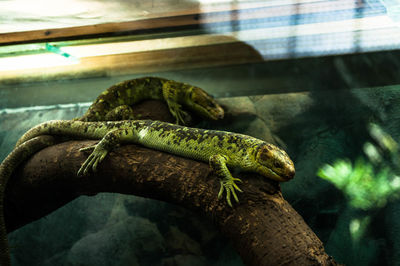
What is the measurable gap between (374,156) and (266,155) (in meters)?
1.82

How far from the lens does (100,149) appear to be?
109 inches

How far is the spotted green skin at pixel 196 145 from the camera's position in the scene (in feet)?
7.65

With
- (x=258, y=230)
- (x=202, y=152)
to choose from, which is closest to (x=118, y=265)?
(x=202, y=152)

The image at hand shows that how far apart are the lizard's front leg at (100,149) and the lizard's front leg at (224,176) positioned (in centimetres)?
96

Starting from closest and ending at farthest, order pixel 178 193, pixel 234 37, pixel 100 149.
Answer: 1. pixel 178 193
2. pixel 100 149
3. pixel 234 37

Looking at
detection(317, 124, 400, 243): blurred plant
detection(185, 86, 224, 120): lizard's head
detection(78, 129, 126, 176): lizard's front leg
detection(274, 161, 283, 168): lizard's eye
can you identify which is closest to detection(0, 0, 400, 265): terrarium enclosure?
detection(317, 124, 400, 243): blurred plant

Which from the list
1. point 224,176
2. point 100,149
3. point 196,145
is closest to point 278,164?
point 224,176

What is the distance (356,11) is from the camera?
3150 mm

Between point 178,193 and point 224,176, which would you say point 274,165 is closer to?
point 224,176

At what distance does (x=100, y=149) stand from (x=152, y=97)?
4.64 feet

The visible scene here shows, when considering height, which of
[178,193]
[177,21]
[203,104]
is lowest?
[178,193]

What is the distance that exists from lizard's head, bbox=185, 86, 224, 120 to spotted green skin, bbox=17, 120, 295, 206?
35.0 inches

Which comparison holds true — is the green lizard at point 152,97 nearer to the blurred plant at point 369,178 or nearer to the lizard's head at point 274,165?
the lizard's head at point 274,165

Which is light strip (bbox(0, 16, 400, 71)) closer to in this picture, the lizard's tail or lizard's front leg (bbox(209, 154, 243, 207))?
the lizard's tail
